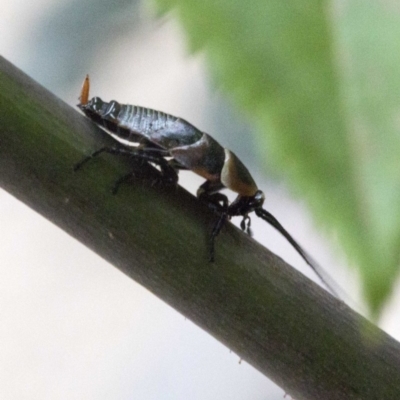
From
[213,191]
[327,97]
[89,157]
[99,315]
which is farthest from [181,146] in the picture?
[99,315]

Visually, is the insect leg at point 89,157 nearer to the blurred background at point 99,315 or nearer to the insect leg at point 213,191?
the insect leg at point 213,191

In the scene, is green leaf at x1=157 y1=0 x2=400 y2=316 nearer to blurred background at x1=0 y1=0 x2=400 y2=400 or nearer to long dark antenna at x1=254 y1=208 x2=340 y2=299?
long dark antenna at x1=254 y1=208 x2=340 y2=299

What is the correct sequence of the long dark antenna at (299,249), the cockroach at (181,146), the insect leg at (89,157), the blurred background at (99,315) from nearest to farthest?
the insect leg at (89,157)
the long dark antenna at (299,249)
the cockroach at (181,146)
the blurred background at (99,315)

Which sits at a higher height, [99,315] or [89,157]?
[99,315]

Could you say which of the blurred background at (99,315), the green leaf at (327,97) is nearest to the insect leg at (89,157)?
the green leaf at (327,97)

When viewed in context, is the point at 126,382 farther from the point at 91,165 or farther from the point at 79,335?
the point at 91,165

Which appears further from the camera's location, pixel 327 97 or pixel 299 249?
pixel 299 249

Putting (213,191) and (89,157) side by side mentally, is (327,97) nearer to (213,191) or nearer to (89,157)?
(89,157)

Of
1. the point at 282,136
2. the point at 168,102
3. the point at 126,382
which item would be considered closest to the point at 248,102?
the point at 282,136
